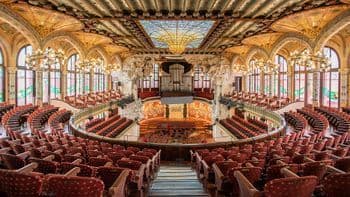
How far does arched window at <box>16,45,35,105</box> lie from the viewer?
885 inches

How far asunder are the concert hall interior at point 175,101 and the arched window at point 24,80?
11 centimetres

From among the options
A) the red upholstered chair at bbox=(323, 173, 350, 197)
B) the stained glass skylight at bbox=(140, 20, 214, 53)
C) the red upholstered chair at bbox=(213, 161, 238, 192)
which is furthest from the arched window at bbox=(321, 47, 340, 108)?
the red upholstered chair at bbox=(323, 173, 350, 197)

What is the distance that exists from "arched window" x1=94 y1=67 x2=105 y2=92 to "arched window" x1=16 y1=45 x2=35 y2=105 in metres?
11.4

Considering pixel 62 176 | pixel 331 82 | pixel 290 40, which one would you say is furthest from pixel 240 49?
pixel 62 176

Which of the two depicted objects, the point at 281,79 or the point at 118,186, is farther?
the point at 281,79

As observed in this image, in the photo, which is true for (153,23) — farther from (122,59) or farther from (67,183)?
(122,59)

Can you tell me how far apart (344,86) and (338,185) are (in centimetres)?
2107

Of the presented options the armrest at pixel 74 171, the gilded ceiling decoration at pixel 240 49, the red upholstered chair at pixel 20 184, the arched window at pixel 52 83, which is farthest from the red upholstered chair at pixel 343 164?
the gilded ceiling decoration at pixel 240 49

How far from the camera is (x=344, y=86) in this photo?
21422 mm

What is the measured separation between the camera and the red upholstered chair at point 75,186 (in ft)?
9.65

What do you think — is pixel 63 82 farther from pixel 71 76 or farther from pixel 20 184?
pixel 20 184

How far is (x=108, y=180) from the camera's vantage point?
420cm

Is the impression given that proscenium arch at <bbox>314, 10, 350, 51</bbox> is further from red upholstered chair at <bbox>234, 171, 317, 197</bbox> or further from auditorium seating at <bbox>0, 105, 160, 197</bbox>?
red upholstered chair at <bbox>234, 171, 317, 197</bbox>

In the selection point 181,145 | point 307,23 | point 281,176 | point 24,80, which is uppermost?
point 307,23
